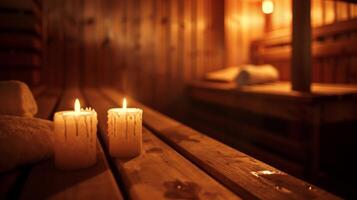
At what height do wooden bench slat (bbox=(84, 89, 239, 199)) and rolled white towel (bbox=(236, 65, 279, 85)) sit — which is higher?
rolled white towel (bbox=(236, 65, 279, 85))

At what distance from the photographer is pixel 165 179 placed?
2.82ft

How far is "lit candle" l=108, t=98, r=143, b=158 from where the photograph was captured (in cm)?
105

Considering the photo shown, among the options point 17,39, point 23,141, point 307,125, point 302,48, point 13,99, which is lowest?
point 307,125

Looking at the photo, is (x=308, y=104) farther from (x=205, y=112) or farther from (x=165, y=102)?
(x=165, y=102)

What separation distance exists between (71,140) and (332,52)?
11.4 ft

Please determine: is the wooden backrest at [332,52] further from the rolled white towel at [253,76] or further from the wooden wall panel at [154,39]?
the rolled white towel at [253,76]

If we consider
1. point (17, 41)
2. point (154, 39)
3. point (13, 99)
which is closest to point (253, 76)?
point (154, 39)

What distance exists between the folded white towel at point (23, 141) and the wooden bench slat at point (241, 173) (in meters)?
0.48

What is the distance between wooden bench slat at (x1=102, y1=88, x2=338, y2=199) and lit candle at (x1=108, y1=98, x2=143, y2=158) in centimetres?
20

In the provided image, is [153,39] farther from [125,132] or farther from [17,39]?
[125,132]

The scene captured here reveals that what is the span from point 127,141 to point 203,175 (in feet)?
1.01

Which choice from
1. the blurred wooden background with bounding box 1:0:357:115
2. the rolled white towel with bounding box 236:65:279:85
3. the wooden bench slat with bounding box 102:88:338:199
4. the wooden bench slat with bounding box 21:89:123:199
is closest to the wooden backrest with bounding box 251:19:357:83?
the blurred wooden background with bounding box 1:0:357:115

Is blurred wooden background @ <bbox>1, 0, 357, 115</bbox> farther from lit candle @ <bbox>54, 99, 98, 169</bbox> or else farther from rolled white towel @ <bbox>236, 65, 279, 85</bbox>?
lit candle @ <bbox>54, 99, 98, 169</bbox>

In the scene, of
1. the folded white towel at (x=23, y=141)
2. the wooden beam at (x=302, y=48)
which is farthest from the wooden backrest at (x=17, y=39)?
the wooden beam at (x=302, y=48)
